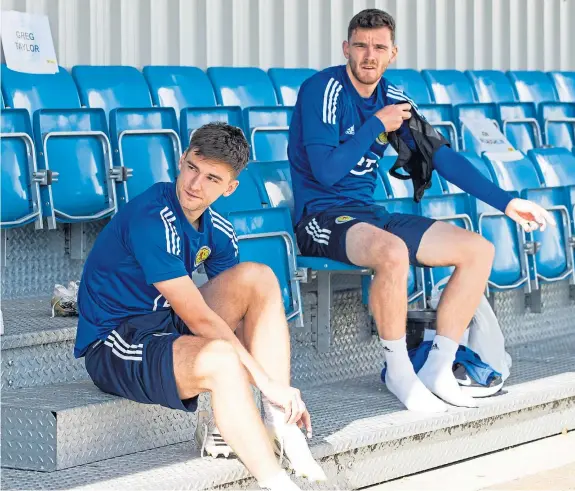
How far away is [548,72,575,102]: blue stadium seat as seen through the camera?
878cm

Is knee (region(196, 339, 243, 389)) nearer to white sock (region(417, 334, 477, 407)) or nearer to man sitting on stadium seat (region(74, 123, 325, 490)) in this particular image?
man sitting on stadium seat (region(74, 123, 325, 490))

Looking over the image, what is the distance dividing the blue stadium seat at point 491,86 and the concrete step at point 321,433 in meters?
3.13

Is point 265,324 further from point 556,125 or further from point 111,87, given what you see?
point 556,125

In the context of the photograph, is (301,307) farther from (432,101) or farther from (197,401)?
(432,101)

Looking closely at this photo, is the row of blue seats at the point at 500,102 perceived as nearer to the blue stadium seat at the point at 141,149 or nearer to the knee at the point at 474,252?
the blue stadium seat at the point at 141,149

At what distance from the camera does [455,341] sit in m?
4.71

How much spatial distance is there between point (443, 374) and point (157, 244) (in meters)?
1.52

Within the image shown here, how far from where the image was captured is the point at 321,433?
4121mm

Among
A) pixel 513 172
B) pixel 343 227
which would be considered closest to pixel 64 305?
pixel 343 227

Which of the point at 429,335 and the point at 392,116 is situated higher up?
the point at 392,116

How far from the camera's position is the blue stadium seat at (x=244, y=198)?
16.7 ft

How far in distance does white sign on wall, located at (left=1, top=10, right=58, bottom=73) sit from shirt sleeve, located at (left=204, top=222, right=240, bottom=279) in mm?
2287

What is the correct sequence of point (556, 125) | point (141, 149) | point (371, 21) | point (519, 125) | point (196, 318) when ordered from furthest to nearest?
point (556, 125) < point (519, 125) < point (141, 149) < point (371, 21) < point (196, 318)

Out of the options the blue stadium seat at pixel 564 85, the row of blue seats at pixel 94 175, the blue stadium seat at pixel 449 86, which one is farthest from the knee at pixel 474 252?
the blue stadium seat at pixel 564 85
